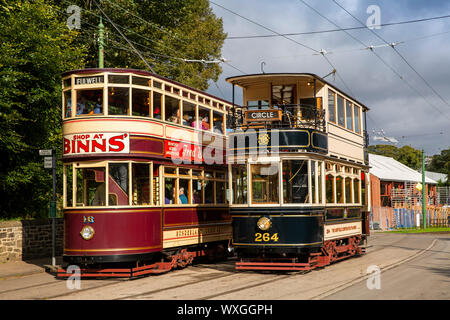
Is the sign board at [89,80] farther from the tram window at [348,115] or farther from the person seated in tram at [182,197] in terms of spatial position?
the tram window at [348,115]

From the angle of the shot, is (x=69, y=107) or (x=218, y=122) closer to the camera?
(x=69, y=107)

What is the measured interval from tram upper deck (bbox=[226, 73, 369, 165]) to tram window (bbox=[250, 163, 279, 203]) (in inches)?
21.9

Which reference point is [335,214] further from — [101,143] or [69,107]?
[69,107]

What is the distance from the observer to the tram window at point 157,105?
14656 millimetres

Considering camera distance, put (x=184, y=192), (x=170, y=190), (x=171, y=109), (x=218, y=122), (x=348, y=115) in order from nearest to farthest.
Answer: (x=170, y=190) < (x=171, y=109) < (x=184, y=192) < (x=218, y=122) < (x=348, y=115)

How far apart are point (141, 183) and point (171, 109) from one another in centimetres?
243

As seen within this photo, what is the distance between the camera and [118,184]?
44.0 ft

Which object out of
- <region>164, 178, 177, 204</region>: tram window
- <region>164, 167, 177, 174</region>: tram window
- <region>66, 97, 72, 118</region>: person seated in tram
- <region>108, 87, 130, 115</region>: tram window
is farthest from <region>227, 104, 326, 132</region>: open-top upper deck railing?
<region>66, 97, 72, 118</region>: person seated in tram

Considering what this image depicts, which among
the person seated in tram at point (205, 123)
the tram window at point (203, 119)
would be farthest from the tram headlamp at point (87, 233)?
the person seated in tram at point (205, 123)

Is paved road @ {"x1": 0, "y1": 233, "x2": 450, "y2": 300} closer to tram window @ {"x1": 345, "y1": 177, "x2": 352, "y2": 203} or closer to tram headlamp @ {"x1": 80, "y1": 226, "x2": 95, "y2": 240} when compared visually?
tram headlamp @ {"x1": 80, "y1": 226, "x2": 95, "y2": 240}

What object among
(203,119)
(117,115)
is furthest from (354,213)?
(117,115)

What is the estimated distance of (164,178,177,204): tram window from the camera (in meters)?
14.8

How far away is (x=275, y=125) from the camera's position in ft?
47.8
